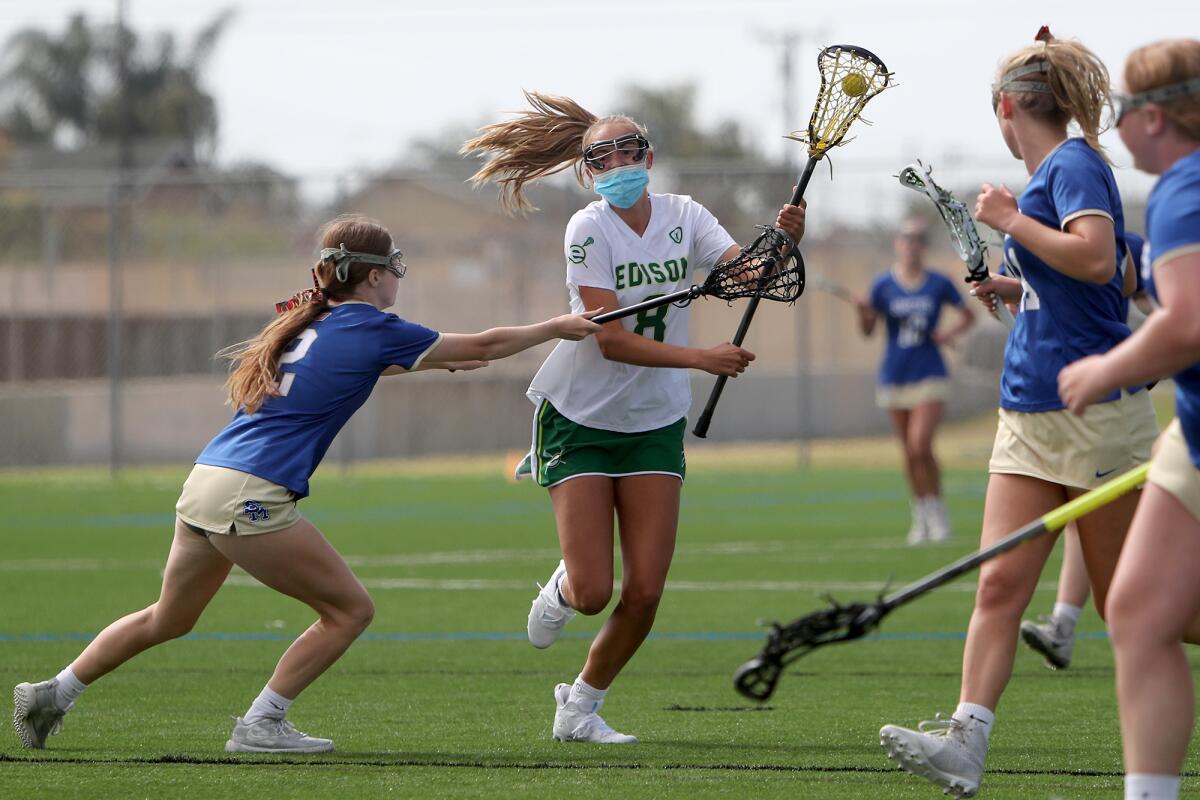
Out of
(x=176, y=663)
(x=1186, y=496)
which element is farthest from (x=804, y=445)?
(x=1186, y=496)

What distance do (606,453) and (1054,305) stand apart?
184 cm

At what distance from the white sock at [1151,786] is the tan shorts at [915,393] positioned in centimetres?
1035

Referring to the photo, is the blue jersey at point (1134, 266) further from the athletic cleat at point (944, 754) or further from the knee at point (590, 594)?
the knee at point (590, 594)

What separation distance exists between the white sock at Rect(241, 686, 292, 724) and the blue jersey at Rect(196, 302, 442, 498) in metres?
0.69

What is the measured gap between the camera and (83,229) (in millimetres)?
25453

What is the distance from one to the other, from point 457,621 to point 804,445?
1380cm

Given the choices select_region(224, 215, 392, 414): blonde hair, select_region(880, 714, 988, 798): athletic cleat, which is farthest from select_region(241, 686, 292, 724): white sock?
select_region(880, 714, 988, 798): athletic cleat

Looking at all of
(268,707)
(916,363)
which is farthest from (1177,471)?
(916,363)

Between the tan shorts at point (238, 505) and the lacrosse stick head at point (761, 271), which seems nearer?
the tan shorts at point (238, 505)

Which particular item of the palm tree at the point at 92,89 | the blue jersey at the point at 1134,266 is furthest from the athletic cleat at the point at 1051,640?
the palm tree at the point at 92,89

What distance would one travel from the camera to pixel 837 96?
6.81 meters

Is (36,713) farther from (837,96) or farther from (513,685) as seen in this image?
(837,96)

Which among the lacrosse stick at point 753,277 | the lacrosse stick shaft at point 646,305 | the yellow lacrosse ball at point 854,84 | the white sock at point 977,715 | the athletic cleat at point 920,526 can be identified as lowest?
the athletic cleat at point 920,526

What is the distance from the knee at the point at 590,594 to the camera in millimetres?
6621
